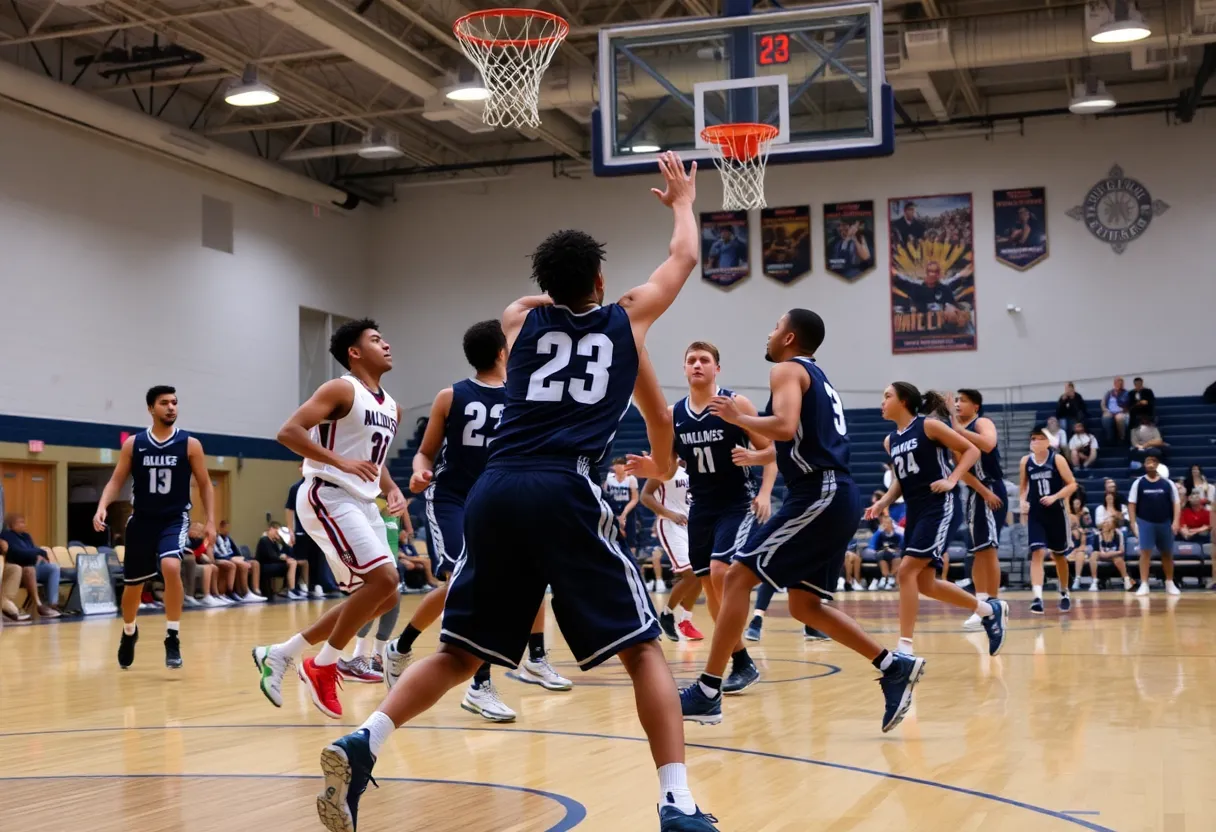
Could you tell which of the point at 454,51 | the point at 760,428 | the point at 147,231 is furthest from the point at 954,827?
the point at 147,231

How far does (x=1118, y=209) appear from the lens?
2503cm

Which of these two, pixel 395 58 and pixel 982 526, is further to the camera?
pixel 395 58

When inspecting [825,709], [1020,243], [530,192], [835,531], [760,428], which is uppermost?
[530,192]

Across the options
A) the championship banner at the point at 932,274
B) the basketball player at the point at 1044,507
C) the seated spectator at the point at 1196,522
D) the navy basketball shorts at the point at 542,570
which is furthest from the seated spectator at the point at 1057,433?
the navy basketball shorts at the point at 542,570

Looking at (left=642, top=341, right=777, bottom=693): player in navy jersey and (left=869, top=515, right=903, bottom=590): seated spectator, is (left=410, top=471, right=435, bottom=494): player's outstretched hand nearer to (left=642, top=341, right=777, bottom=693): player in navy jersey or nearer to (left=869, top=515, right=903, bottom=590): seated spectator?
(left=642, top=341, right=777, bottom=693): player in navy jersey

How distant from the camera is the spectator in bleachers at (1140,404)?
898 inches

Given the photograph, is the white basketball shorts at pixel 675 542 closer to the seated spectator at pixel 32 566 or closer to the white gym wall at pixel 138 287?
the seated spectator at pixel 32 566

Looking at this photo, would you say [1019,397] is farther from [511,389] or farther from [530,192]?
[511,389]

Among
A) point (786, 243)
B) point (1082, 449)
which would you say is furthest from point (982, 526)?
point (786, 243)

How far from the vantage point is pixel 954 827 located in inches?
154

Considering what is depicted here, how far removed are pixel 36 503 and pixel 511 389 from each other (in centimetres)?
1910

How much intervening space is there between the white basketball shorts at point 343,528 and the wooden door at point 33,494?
15.3 m

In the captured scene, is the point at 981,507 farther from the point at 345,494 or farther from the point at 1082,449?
the point at 1082,449

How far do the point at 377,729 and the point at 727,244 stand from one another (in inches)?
942
